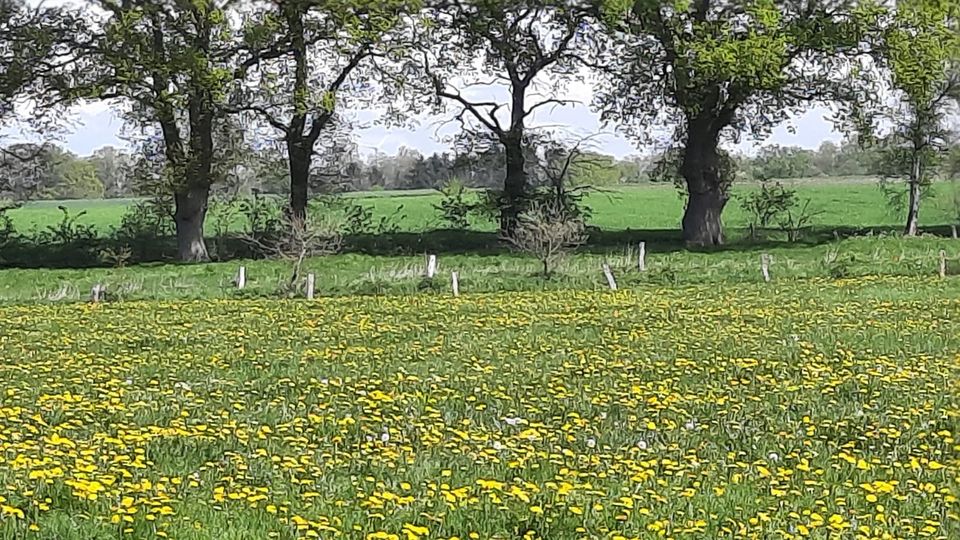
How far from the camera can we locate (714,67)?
4309 centimetres

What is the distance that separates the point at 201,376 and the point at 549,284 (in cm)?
2062

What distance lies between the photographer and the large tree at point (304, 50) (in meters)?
45.8

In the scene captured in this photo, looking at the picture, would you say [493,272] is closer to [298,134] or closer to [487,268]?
[487,268]

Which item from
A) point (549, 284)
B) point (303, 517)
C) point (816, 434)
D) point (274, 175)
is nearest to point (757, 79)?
point (549, 284)

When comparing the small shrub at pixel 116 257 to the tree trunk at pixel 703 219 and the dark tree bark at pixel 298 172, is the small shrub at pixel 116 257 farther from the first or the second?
the tree trunk at pixel 703 219

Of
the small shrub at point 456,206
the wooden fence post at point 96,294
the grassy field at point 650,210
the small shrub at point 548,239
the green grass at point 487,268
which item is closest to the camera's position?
the wooden fence post at point 96,294

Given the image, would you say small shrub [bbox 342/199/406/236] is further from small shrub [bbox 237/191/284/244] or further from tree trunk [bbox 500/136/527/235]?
tree trunk [bbox 500/136/527/235]

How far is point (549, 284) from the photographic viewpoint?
114 feet

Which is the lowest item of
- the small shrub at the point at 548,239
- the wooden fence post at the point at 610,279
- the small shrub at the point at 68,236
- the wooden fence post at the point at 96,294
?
the wooden fence post at the point at 96,294

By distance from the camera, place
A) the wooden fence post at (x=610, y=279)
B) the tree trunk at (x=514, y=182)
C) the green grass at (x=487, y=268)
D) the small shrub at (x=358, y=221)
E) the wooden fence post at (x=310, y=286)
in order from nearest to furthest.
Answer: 1. the wooden fence post at (x=310, y=286)
2. the wooden fence post at (x=610, y=279)
3. the green grass at (x=487, y=268)
4. the tree trunk at (x=514, y=182)
5. the small shrub at (x=358, y=221)

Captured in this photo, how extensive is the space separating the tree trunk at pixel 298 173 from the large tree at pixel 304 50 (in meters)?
0.97

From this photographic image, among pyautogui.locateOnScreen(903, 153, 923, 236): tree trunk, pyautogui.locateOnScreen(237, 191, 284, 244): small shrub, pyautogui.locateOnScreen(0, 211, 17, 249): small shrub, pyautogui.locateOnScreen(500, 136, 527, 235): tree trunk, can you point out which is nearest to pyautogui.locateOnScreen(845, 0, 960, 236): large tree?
pyautogui.locateOnScreen(903, 153, 923, 236): tree trunk

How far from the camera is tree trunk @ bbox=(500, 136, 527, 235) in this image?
5072 centimetres

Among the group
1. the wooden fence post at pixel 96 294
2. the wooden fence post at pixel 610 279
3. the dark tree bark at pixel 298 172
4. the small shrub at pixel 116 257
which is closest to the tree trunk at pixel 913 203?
the wooden fence post at pixel 610 279
